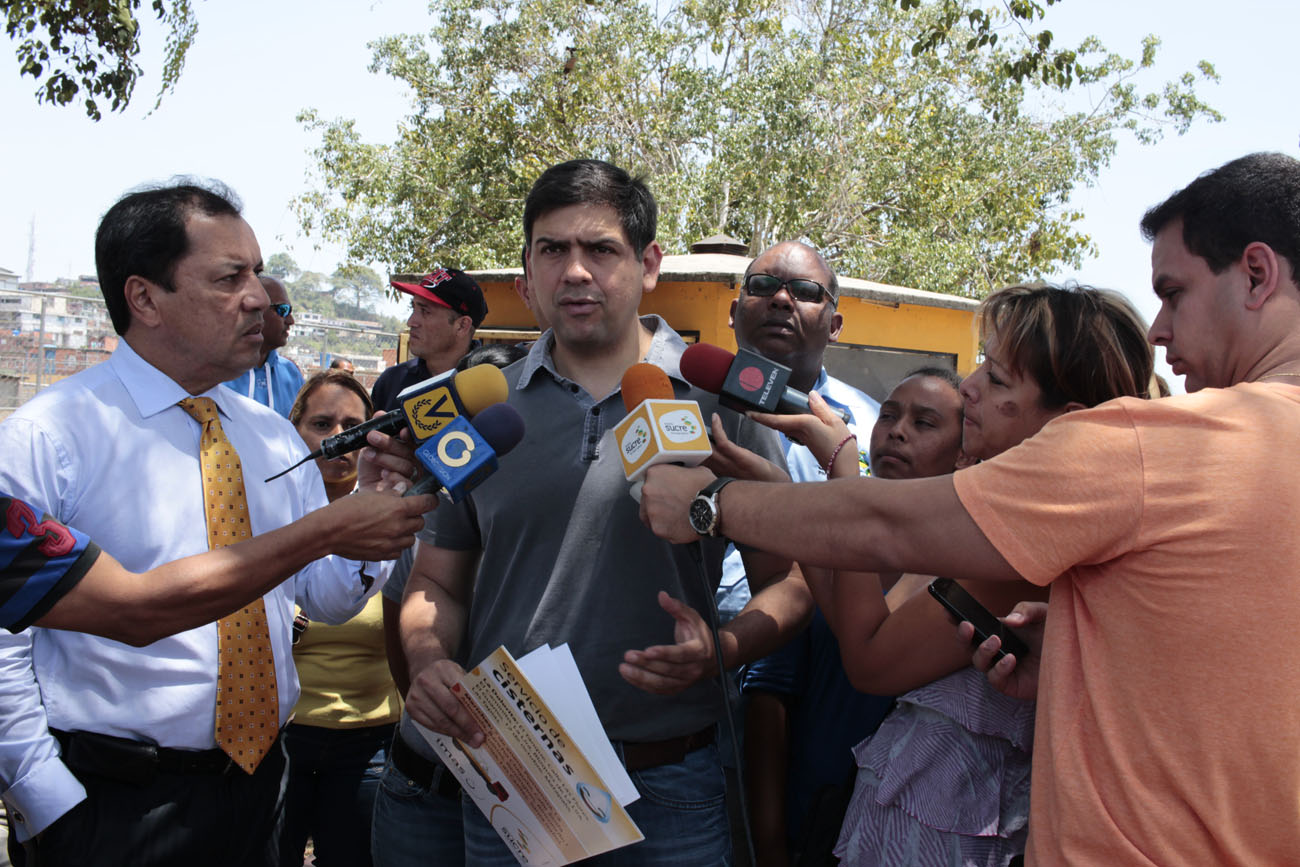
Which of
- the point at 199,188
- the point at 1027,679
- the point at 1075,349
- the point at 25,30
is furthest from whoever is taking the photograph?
the point at 25,30

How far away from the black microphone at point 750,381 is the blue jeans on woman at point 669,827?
82 cm

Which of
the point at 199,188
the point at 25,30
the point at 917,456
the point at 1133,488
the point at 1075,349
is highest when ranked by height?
the point at 25,30

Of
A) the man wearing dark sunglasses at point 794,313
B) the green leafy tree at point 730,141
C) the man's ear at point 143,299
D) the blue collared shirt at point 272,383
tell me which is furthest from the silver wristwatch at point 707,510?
the green leafy tree at point 730,141

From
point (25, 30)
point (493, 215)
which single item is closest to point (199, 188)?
point (25, 30)

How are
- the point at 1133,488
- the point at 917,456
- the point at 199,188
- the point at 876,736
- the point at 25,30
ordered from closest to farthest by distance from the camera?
the point at 1133,488 < the point at 876,736 < the point at 199,188 < the point at 917,456 < the point at 25,30

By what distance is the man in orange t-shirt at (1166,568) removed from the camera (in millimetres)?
1432

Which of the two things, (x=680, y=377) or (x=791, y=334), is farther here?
(x=791, y=334)

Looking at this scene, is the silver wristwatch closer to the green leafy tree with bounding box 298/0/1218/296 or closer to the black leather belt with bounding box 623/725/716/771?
the black leather belt with bounding box 623/725/716/771

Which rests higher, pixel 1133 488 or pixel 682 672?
pixel 1133 488

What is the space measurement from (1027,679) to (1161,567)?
55 centimetres

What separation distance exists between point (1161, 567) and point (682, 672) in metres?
0.94

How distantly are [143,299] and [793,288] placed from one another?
2499 mm

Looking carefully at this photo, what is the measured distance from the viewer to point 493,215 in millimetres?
16609

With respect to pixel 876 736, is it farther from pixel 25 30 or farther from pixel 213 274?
pixel 25 30
